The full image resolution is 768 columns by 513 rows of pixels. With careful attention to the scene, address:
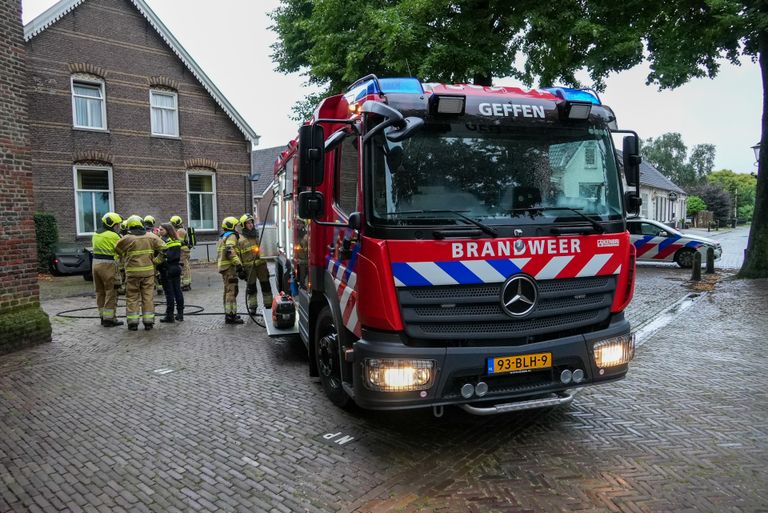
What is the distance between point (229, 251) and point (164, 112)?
13.6m

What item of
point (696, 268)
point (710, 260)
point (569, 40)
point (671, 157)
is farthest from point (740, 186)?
point (569, 40)

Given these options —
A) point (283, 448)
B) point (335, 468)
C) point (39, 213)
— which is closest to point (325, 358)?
point (283, 448)

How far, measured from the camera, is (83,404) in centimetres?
509

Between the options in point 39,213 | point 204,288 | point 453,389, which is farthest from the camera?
point 39,213

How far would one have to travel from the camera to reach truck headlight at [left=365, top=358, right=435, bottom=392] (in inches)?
140

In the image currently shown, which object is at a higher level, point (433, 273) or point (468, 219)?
point (468, 219)

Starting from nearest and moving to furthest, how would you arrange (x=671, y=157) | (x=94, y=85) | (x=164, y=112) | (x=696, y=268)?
(x=696, y=268), (x=94, y=85), (x=164, y=112), (x=671, y=157)

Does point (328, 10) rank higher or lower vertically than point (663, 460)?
higher

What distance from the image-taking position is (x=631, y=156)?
4.49 m

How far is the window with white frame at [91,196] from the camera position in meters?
17.8

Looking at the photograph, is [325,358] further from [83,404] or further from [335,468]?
[83,404]

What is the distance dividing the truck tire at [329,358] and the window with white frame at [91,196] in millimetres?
15711

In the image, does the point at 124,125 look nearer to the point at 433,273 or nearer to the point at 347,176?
the point at 347,176

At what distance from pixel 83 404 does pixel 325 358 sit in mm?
2394
